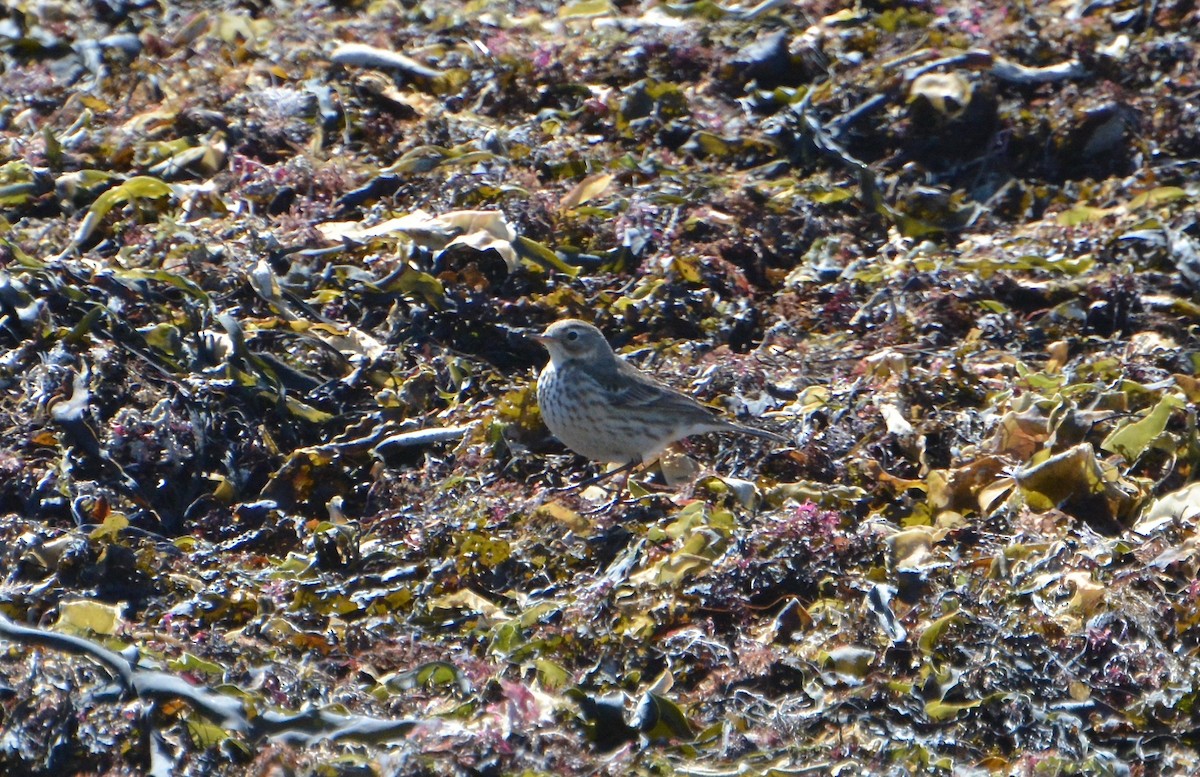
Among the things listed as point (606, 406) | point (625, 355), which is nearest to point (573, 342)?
Result: point (606, 406)

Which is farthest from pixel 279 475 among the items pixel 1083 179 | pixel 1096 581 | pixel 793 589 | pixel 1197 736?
pixel 1083 179

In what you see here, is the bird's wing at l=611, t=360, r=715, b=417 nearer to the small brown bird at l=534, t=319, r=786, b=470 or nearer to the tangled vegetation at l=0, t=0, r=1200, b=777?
the small brown bird at l=534, t=319, r=786, b=470

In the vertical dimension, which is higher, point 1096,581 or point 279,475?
point 1096,581

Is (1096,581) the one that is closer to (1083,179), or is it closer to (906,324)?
(906,324)

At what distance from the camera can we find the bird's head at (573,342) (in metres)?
6.13

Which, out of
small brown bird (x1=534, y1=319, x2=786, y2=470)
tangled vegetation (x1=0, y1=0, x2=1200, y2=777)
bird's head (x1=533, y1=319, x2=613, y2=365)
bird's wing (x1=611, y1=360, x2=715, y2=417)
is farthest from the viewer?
bird's head (x1=533, y1=319, x2=613, y2=365)

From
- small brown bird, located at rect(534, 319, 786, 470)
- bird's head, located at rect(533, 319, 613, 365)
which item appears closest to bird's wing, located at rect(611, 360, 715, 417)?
small brown bird, located at rect(534, 319, 786, 470)

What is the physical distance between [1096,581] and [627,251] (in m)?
3.00

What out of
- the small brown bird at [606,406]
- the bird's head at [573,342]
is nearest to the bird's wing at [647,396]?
the small brown bird at [606,406]

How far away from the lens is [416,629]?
15.9 feet

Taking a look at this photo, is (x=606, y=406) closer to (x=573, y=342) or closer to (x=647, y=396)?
(x=647, y=396)

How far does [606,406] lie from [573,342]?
1.20 feet

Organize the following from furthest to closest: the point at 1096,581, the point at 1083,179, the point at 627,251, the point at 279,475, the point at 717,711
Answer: the point at 1083,179
the point at 627,251
the point at 279,475
the point at 1096,581
the point at 717,711

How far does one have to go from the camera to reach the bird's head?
20.1 feet
